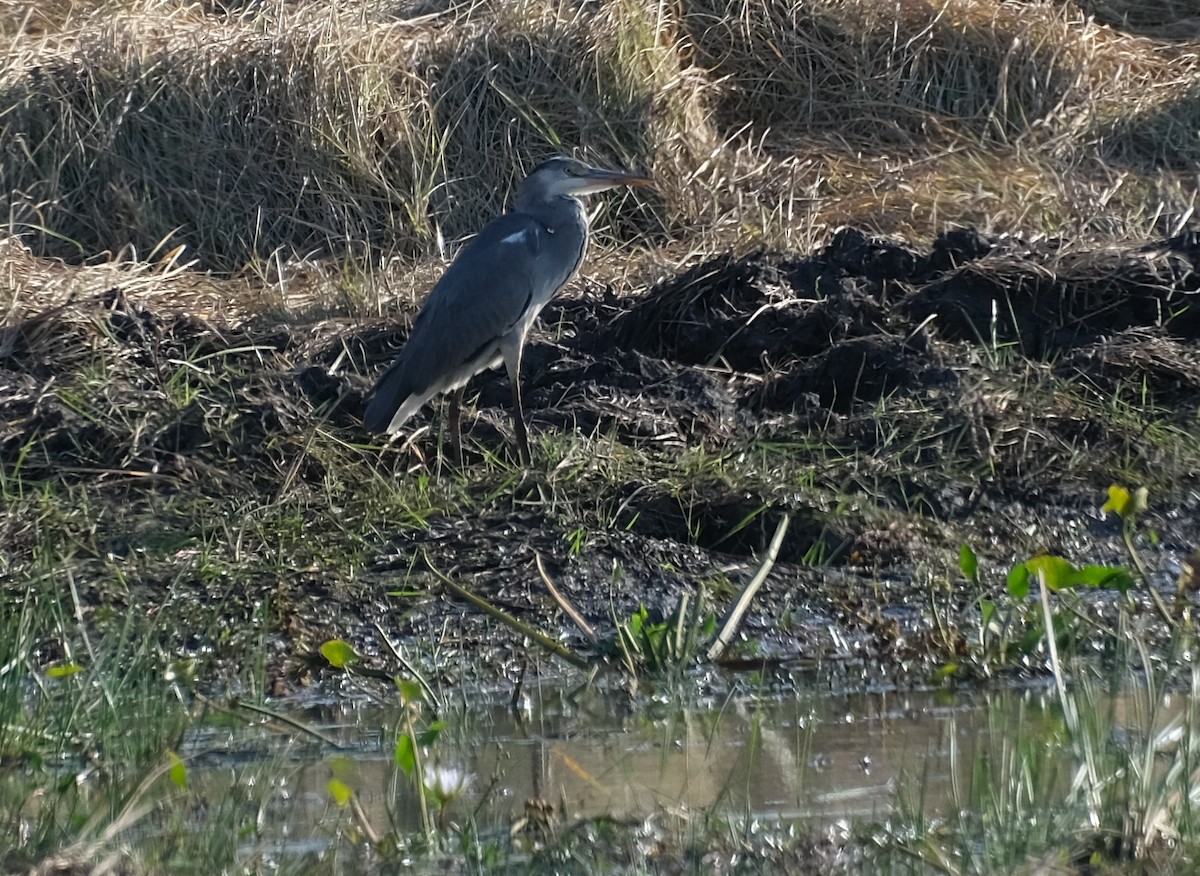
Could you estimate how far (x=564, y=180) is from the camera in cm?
725

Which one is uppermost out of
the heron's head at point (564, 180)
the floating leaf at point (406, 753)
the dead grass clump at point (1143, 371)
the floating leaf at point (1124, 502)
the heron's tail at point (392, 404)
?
the floating leaf at point (1124, 502)

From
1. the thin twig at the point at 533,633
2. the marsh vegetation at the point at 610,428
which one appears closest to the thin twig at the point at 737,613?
the marsh vegetation at the point at 610,428

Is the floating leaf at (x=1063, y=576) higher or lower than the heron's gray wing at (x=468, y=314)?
higher

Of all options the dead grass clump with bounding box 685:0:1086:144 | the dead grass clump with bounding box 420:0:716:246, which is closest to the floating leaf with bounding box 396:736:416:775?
the dead grass clump with bounding box 420:0:716:246

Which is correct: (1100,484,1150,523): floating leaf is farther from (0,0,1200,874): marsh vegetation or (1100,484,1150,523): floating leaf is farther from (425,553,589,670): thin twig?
(425,553,589,670): thin twig

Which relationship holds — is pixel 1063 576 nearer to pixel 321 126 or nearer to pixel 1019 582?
pixel 1019 582

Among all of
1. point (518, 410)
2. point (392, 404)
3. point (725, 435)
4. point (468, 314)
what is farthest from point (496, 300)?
point (725, 435)

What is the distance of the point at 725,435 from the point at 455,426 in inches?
36.0

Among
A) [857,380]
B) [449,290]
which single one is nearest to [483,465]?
[449,290]

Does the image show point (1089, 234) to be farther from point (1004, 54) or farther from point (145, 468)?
point (145, 468)

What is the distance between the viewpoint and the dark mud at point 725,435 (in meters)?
5.13

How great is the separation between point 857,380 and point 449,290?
154 centimetres

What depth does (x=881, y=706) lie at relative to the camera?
4.39m

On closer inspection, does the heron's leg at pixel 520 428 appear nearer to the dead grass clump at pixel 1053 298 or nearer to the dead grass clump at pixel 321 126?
the dead grass clump at pixel 1053 298
